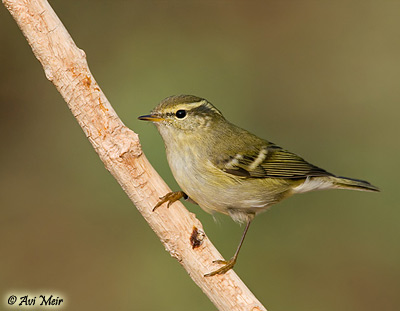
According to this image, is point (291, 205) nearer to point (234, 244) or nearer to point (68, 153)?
point (234, 244)

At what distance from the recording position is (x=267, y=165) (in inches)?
115

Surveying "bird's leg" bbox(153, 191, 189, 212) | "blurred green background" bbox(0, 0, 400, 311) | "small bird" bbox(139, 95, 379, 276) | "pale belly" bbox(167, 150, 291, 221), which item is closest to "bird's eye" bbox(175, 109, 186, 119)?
"small bird" bbox(139, 95, 379, 276)

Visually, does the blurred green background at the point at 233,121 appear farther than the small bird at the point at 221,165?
Yes

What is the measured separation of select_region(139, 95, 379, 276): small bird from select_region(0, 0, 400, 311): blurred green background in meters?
1.27

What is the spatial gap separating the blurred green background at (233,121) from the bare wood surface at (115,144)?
5.85 feet

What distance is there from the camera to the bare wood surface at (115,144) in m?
2.13

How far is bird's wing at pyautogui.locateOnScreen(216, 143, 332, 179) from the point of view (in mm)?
2730

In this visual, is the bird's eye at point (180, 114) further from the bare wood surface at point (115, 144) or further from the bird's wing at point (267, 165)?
the bare wood surface at point (115, 144)

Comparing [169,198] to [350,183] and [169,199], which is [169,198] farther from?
[350,183]

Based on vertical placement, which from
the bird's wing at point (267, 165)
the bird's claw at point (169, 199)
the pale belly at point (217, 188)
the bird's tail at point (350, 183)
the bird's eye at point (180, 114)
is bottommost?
the bird's claw at point (169, 199)

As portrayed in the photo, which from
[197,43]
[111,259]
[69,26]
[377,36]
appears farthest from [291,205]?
[69,26]

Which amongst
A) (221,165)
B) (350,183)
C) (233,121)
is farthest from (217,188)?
(233,121)

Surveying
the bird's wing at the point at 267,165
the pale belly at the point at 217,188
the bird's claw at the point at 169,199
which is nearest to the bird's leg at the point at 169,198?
the bird's claw at the point at 169,199

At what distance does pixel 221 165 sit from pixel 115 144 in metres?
0.67
